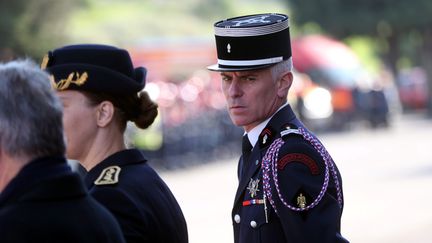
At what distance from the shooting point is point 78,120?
3.68 m

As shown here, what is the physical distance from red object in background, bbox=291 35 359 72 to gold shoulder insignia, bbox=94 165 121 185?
34.7m

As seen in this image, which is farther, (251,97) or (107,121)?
(251,97)

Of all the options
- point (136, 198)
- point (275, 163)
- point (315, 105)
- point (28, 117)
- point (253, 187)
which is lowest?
point (315, 105)

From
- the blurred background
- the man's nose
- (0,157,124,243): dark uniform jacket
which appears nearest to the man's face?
the man's nose

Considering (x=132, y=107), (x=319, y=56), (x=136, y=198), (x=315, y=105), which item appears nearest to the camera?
(x=136, y=198)

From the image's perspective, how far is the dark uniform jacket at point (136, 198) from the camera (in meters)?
3.47

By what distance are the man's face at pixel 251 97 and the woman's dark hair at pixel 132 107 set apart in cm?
32

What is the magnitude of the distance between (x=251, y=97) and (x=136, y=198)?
2.36 feet

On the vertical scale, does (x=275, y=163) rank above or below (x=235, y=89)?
below

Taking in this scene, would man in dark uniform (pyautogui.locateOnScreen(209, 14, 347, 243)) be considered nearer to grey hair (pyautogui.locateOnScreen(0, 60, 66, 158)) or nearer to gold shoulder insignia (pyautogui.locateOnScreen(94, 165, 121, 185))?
gold shoulder insignia (pyautogui.locateOnScreen(94, 165, 121, 185))

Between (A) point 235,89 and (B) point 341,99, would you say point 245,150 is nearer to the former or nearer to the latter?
(A) point 235,89

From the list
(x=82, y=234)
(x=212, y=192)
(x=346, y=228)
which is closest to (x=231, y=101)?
(x=82, y=234)

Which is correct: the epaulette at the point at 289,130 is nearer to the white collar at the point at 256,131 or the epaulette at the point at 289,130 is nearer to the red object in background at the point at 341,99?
the white collar at the point at 256,131

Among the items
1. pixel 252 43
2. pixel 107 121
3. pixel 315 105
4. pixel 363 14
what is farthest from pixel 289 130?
pixel 363 14
